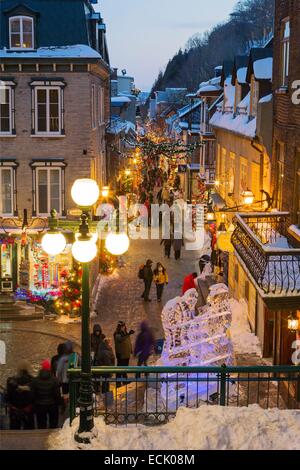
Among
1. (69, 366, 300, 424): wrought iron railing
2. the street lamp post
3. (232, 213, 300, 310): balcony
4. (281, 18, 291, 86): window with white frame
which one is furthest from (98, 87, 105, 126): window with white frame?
the street lamp post

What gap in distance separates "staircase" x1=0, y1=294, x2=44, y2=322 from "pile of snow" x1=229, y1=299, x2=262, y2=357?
707 cm

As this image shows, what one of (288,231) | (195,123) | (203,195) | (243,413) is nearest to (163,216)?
(203,195)

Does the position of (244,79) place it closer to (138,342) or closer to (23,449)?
(138,342)

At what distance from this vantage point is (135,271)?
29156mm

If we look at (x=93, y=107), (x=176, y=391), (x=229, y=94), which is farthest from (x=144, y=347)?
(x=229, y=94)

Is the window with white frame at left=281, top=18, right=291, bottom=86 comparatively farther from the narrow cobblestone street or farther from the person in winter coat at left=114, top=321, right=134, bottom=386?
the narrow cobblestone street

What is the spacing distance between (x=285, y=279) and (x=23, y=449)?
A: 19.4 feet

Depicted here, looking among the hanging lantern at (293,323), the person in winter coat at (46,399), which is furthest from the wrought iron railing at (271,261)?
the person in winter coat at (46,399)

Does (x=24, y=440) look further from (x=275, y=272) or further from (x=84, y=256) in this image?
(x=275, y=272)

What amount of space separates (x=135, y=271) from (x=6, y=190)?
279 inches

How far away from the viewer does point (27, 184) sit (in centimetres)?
2475

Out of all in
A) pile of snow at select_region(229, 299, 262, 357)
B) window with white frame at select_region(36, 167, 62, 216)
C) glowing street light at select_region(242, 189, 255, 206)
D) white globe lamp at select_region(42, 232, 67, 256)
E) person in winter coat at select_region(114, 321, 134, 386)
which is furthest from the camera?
window with white frame at select_region(36, 167, 62, 216)

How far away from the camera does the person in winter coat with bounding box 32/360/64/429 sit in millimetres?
12062

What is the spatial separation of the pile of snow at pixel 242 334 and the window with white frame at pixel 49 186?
8.20 metres
